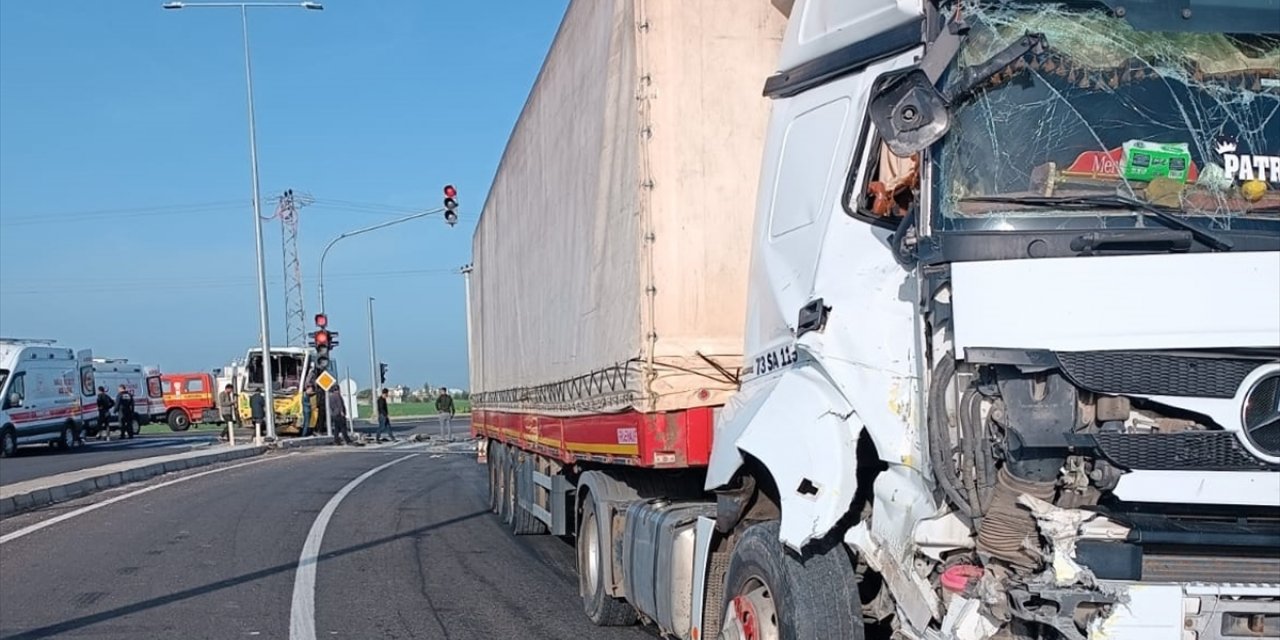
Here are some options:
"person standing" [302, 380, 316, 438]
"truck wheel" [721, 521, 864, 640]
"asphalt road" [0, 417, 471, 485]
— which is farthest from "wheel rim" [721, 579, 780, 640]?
"person standing" [302, 380, 316, 438]

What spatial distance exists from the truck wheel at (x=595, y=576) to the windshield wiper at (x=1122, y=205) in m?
4.91

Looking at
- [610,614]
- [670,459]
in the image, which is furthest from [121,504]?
[670,459]

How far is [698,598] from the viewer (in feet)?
20.1

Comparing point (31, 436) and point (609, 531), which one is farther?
point (31, 436)

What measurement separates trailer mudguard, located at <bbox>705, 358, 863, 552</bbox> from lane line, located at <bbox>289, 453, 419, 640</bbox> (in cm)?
450

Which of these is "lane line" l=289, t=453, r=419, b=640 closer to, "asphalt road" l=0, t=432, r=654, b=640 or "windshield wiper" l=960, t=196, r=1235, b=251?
"asphalt road" l=0, t=432, r=654, b=640

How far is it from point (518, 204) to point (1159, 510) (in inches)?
371

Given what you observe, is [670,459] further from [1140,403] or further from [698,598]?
[1140,403]

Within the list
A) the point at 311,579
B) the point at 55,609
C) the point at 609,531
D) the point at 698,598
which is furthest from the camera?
the point at 311,579

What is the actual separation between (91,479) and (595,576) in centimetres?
1486

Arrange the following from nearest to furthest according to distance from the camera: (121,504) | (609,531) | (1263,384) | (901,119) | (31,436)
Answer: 1. (1263,384)
2. (901,119)
3. (609,531)
4. (121,504)
5. (31,436)

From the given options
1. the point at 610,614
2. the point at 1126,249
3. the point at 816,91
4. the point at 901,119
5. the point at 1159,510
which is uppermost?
the point at 816,91

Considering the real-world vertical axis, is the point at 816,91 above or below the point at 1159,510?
above

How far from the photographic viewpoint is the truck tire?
13.0 meters
